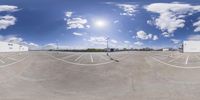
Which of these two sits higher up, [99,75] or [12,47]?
[12,47]

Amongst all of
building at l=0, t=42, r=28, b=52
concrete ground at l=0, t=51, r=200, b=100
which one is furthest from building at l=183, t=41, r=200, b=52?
building at l=0, t=42, r=28, b=52

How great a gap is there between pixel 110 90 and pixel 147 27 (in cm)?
227

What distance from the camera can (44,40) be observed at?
9812mm

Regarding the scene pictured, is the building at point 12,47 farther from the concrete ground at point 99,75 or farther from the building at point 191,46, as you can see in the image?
the building at point 191,46

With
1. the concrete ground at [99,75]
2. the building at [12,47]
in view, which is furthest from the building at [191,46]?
the building at [12,47]

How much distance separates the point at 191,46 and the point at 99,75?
117 inches

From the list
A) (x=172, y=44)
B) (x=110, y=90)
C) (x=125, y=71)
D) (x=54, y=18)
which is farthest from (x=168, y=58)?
(x=54, y=18)

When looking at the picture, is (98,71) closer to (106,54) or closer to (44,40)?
(106,54)

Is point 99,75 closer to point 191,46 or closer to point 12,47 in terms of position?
point 12,47

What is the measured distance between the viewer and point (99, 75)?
32.3ft

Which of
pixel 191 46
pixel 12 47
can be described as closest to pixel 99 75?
pixel 12 47

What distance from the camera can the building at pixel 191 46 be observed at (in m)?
9.55

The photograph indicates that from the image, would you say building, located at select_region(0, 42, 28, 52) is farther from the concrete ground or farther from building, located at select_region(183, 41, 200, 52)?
building, located at select_region(183, 41, 200, 52)

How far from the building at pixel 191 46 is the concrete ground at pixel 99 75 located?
0.65 ft
